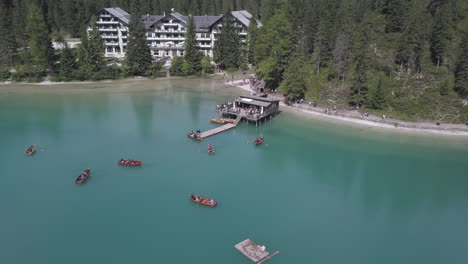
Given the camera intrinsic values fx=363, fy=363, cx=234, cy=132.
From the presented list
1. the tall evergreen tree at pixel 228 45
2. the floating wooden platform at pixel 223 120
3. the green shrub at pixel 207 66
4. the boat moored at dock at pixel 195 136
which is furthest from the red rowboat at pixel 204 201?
the tall evergreen tree at pixel 228 45

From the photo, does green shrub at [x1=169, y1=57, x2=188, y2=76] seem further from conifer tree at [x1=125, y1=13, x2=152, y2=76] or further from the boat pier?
the boat pier

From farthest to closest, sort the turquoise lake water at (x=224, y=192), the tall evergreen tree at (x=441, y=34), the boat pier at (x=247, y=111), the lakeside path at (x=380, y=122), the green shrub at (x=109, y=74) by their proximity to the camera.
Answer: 1. the green shrub at (x=109, y=74)
2. the tall evergreen tree at (x=441, y=34)
3. the boat pier at (x=247, y=111)
4. the lakeside path at (x=380, y=122)
5. the turquoise lake water at (x=224, y=192)

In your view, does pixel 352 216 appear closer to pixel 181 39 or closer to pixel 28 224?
pixel 28 224

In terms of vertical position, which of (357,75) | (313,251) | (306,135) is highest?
(357,75)

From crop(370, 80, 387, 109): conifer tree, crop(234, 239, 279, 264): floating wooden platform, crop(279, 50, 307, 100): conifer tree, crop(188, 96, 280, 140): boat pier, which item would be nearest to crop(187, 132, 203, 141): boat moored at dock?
crop(188, 96, 280, 140): boat pier

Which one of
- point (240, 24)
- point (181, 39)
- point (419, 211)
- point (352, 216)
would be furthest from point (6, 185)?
point (240, 24)

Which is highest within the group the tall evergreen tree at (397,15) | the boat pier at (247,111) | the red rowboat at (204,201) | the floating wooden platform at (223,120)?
the tall evergreen tree at (397,15)

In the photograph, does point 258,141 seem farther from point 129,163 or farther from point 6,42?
point 6,42

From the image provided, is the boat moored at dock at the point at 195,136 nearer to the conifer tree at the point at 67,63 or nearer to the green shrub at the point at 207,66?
the green shrub at the point at 207,66
